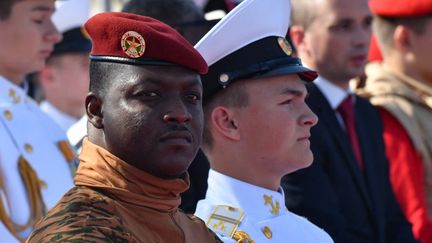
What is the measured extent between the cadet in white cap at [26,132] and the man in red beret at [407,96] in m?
1.85

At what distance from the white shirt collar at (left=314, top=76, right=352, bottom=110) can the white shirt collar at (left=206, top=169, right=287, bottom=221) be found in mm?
1974

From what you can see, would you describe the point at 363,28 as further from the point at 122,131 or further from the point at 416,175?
the point at 122,131

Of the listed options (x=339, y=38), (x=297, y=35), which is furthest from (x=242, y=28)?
(x=297, y=35)

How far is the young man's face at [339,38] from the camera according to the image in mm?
6328

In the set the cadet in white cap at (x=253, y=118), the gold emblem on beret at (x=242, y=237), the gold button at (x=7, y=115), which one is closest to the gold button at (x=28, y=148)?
the gold button at (x=7, y=115)

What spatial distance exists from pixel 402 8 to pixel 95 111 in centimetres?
407

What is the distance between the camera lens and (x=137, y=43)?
3.10 meters

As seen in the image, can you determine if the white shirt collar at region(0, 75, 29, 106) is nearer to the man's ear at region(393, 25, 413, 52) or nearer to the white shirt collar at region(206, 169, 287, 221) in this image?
the white shirt collar at region(206, 169, 287, 221)

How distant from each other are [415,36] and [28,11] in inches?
93.0

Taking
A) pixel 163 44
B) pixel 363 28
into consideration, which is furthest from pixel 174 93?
pixel 363 28

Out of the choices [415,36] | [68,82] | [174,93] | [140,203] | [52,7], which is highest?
[174,93]

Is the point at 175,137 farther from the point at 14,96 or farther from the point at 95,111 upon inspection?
the point at 14,96

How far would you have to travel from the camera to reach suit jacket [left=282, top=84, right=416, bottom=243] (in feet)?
17.8

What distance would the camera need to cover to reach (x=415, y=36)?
6.91 metres
